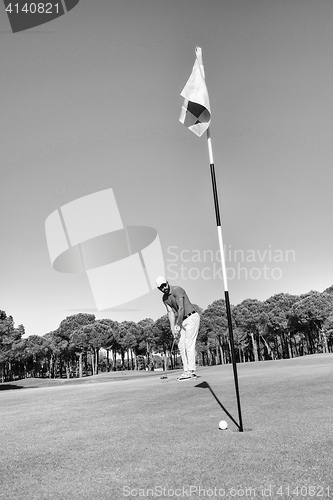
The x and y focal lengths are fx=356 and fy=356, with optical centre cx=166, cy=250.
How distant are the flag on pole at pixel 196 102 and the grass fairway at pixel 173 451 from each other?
5854mm

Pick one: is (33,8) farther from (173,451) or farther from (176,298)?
(173,451)

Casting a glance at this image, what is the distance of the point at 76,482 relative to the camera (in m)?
3.23

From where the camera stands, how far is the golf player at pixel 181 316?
982 centimetres

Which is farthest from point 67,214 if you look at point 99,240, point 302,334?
point 302,334

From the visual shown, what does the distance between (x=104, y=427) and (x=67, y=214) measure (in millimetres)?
30461

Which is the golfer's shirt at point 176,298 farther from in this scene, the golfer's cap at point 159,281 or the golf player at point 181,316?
the golfer's cap at point 159,281

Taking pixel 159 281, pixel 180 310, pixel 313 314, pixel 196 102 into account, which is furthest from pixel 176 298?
pixel 313 314

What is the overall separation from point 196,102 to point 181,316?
5.45 meters

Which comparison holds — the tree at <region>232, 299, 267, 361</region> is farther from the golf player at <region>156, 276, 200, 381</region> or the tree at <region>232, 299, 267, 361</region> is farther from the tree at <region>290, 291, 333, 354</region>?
the golf player at <region>156, 276, 200, 381</region>

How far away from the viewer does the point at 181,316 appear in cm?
979

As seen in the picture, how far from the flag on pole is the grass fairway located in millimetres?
5854

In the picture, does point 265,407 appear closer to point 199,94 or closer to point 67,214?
point 199,94

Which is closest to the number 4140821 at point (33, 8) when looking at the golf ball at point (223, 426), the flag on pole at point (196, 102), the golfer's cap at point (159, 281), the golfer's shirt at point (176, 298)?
the flag on pole at point (196, 102)

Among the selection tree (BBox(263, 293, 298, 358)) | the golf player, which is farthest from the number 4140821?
tree (BBox(263, 293, 298, 358))
